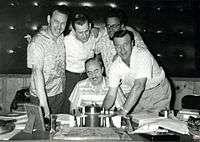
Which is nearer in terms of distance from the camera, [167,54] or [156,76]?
[156,76]

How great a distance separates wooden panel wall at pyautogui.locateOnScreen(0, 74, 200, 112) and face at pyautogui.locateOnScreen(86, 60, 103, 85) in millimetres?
1479

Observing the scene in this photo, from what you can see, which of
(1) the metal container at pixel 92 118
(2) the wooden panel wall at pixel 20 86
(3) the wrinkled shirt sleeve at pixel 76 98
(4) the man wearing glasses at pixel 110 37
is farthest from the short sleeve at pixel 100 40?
(1) the metal container at pixel 92 118

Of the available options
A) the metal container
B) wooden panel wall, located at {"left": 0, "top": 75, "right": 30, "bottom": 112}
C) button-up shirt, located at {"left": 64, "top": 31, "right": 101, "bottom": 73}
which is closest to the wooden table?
the metal container

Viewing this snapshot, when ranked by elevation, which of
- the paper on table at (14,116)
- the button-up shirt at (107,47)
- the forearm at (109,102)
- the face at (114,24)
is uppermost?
the face at (114,24)

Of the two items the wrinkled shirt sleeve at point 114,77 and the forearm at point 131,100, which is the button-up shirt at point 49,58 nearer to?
the wrinkled shirt sleeve at point 114,77

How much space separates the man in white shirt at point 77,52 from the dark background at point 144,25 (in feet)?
2.85

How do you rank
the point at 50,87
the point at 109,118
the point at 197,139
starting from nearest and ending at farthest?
the point at 197,139, the point at 109,118, the point at 50,87

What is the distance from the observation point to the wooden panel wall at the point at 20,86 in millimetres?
4254

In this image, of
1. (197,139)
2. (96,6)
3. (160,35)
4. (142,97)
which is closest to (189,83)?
(160,35)

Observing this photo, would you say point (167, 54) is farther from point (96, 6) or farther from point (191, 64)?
point (96, 6)

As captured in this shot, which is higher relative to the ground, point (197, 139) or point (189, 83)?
point (189, 83)

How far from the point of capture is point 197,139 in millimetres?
1684

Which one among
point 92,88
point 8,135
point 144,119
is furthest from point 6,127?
point 92,88

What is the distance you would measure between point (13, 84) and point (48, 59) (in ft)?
4.66
